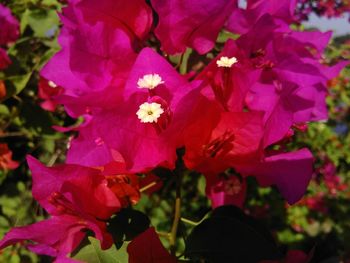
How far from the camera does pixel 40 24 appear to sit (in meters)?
1.35

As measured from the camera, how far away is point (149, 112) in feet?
1.83

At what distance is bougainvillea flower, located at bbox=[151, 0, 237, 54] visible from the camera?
2.06 feet

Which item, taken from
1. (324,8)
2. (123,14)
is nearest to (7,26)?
(123,14)

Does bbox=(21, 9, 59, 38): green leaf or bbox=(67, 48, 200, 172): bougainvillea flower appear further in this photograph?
bbox=(21, 9, 59, 38): green leaf

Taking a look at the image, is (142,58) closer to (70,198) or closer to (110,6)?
(110,6)

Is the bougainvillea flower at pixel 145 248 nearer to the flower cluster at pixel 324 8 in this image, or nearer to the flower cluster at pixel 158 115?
the flower cluster at pixel 158 115

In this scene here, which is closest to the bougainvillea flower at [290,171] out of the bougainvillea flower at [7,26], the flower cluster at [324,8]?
the bougainvillea flower at [7,26]

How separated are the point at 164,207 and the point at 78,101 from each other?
1.71m

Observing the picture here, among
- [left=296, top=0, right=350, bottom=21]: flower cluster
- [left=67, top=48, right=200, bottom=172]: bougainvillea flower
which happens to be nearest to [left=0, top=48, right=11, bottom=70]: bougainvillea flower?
[left=67, top=48, right=200, bottom=172]: bougainvillea flower

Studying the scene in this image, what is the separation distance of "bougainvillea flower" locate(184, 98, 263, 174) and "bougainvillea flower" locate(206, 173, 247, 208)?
70 millimetres

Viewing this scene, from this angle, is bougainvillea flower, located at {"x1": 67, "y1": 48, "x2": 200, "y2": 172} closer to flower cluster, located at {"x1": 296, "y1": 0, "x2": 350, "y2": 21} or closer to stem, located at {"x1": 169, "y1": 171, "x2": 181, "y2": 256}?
stem, located at {"x1": 169, "y1": 171, "x2": 181, "y2": 256}

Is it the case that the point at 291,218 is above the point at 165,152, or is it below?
below

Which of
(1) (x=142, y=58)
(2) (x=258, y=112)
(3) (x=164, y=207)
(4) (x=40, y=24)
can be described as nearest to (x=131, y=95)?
(1) (x=142, y=58)

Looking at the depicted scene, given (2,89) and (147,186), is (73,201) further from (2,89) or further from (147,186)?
(2,89)
